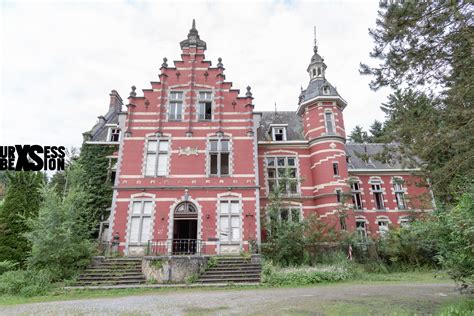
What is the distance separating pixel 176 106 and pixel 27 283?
12740mm

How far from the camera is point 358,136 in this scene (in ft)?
169

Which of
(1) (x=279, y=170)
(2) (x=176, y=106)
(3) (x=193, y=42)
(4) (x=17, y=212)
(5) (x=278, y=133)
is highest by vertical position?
(3) (x=193, y=42)

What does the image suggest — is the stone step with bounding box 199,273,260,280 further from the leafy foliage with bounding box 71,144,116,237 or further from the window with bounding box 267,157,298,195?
the leafy foliage with bounding box 71,144,116,237

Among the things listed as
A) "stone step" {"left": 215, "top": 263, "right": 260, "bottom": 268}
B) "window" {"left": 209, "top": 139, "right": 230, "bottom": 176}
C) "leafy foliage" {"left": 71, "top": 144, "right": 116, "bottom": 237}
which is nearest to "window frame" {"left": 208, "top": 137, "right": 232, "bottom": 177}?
"window" {"left": 209, "top": 139, "right": 230, "bottom": 176}

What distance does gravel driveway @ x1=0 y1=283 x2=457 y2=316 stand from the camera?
7570 mm

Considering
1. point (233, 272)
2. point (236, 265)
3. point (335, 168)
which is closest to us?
point (233, 272)

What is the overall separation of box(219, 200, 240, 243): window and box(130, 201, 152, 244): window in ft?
14.5

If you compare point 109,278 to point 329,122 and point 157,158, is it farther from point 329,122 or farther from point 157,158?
point 329,122

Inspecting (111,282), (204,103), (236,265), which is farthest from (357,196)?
(111,282)

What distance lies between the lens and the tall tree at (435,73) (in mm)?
7383

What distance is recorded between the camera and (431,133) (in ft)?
27.3

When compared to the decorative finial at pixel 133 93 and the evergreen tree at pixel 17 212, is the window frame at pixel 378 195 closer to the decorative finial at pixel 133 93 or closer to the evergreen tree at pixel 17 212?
the decorative finial at pixel 133 93

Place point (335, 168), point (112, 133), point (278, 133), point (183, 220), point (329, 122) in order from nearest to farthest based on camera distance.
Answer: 1. point (183, 220)
2. point (335, 168)
3. point (329, 122)
4. point (112, 133)
5. point (278, 133)

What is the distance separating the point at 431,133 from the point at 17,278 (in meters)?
17.1
